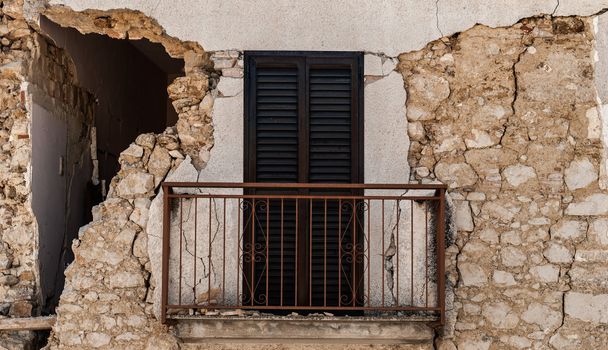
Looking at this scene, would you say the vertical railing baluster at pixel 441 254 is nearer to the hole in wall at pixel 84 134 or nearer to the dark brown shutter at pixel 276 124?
the dark brown shutter at pixel 276 124

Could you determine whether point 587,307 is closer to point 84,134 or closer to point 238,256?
point 238,256

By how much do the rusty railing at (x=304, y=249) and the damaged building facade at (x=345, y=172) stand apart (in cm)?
2

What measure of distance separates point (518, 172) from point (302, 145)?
1.73m

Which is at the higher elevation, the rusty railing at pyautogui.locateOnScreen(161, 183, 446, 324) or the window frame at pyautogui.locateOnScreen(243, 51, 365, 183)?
the window frame at pyautogui.locateOnScreen(243, 51, 365, 183)

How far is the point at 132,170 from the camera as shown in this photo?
23.6ft

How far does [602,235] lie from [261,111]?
286 centimetres

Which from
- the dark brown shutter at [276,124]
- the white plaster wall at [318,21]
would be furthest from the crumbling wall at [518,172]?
the dark brown shutter at [276,124]

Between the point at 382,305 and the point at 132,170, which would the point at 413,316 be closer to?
the point at 382,305

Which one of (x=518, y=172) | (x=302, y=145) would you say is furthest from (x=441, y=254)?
(x=302, y=145)

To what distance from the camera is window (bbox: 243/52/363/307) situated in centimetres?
718

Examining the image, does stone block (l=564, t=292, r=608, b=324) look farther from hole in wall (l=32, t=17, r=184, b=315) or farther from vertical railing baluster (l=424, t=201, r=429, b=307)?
hole in wall (l=32, t=17, r=184, b=315)

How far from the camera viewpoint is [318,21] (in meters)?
7.35

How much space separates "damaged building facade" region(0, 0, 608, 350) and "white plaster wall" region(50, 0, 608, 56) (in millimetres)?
12

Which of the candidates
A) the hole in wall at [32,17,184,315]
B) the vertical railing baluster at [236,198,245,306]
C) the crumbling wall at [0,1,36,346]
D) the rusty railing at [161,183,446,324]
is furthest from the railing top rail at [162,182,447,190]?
the hole in wall at [32,17,184,315]
